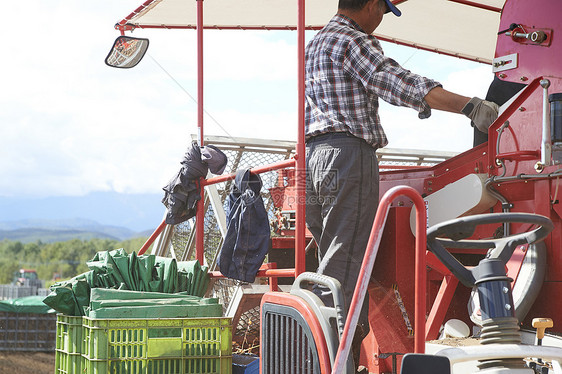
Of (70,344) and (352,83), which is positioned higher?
(352,83)

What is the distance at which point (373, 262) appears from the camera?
224cm

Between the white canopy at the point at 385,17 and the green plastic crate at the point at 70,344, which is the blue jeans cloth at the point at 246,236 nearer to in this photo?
the green plastic crate at the point at 70,344

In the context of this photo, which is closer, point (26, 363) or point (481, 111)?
point (481, 111)

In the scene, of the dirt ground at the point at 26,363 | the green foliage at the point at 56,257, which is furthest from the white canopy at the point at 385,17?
the green foliage at the point at 56,257

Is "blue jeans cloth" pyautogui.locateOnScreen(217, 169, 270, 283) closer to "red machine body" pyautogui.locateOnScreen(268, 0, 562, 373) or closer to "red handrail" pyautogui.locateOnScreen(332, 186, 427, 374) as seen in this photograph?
"red machine body" pyautogui.locateOnScreen(268, 0, 562, 373)

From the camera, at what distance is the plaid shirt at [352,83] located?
9.95ft

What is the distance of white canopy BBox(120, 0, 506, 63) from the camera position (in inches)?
204

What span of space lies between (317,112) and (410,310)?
3.61 feet

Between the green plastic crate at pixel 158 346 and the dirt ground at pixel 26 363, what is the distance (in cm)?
555

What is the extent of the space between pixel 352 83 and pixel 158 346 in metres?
1.62

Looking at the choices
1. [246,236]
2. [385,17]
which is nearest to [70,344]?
[246,236]

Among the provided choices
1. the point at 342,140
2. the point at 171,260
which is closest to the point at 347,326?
the point at 342,140

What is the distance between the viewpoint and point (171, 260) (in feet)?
12.9

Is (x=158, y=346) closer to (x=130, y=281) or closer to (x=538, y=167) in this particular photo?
(x=130, y=281)
